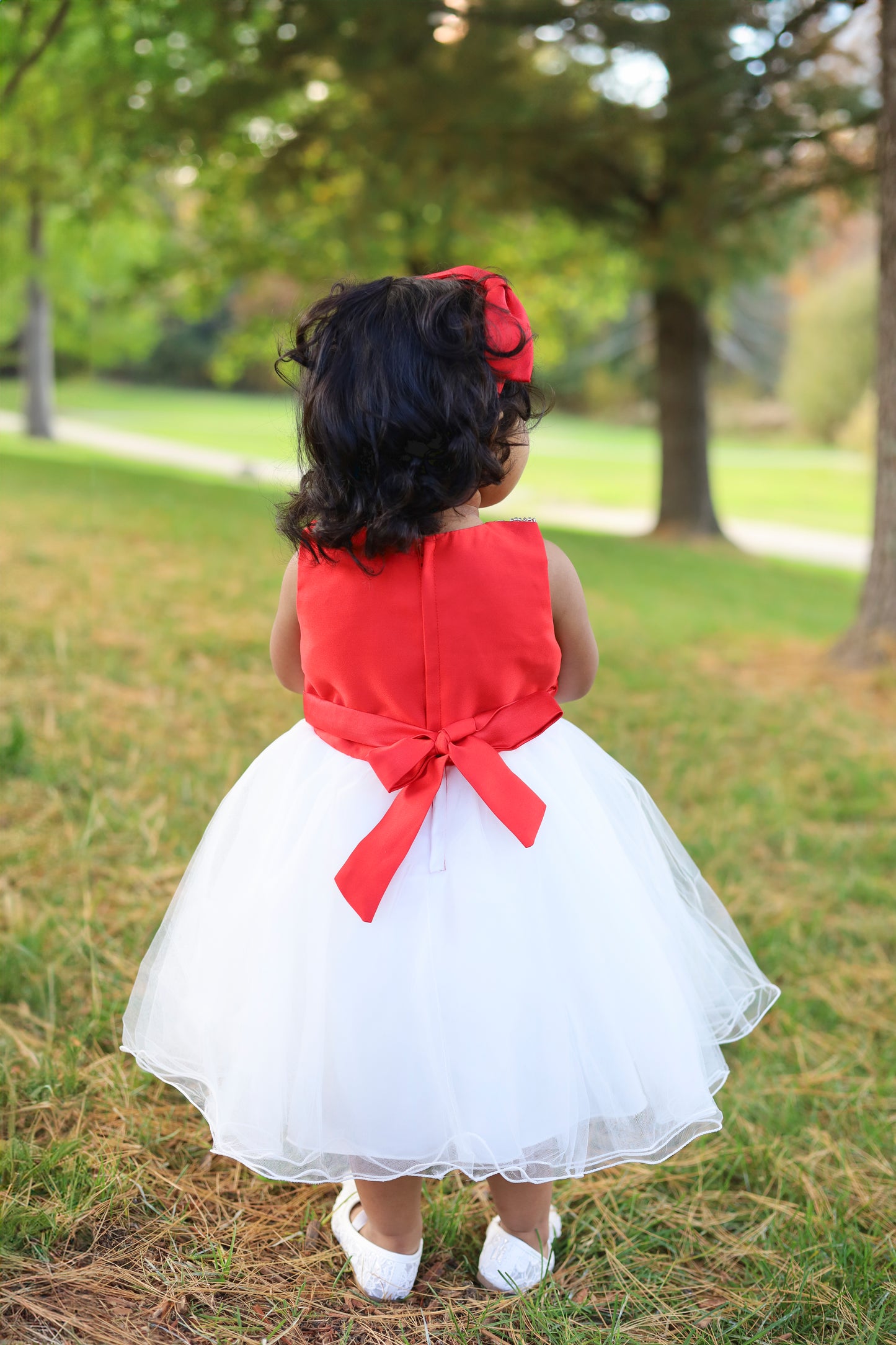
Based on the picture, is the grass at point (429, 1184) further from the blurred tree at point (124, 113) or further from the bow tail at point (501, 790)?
the blurred tree at point (124, 113)

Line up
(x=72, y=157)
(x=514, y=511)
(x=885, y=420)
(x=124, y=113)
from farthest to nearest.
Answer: (x=514, y=511) < (x=72, y=157) < (x=124, y=113) < (x=885, y=420)

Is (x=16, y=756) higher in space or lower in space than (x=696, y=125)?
lower

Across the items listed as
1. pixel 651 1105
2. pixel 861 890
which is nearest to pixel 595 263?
pixel 861 890

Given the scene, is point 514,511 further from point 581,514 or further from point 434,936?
point 434,936

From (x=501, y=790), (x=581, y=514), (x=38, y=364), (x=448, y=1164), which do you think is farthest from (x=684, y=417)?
(x=38, y=364)

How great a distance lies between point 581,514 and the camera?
52.5 ft

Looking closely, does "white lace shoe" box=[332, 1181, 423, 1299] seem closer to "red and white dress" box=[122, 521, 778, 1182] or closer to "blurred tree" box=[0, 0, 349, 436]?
"red and white dress" box=[122, 521, 778, 1182]

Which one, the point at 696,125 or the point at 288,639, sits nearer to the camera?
the point at 288,639

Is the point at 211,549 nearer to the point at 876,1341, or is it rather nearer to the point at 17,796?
the point at 17,796

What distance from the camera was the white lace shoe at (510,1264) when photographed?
1606 millimetres

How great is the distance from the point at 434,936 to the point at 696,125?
785 cm

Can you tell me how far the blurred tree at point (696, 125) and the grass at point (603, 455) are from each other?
6.36 metres

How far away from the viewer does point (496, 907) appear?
1.47m

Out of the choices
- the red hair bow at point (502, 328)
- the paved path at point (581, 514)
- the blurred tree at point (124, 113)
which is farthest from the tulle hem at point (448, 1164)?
the paved path at point (581, 514)
